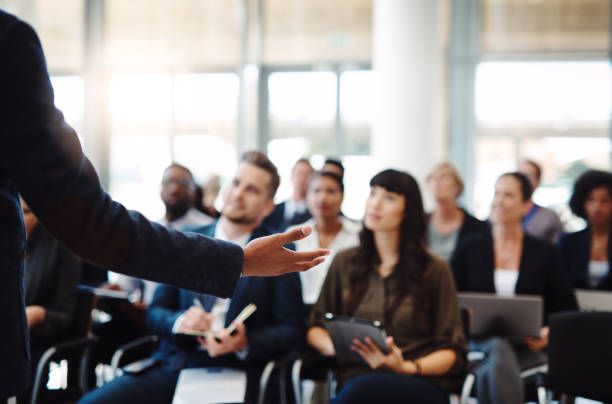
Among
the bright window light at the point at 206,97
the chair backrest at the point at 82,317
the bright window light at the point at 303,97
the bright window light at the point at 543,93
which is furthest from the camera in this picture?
the bright window light at the point at 206,97

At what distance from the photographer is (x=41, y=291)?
309 cm

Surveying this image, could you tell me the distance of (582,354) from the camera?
8.62 ft

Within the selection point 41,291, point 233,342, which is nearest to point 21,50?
point 233,342

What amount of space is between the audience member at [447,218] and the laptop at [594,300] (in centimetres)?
104

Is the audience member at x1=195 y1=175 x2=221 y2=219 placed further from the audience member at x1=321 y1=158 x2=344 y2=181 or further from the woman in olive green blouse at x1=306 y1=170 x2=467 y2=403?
the woman in olive green blouse at x1=306 y1=170 x2=467 y2=403

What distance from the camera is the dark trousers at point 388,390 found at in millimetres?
2637

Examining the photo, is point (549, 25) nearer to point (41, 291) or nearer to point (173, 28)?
point (173, 28)

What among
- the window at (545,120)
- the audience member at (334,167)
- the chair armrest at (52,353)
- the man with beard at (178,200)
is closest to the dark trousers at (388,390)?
the chair armrest at (52,353)

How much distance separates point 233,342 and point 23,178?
73.0 inches

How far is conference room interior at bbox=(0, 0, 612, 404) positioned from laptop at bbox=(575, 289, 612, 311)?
4464 mm

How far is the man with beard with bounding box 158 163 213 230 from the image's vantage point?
Answer: 4.64 m

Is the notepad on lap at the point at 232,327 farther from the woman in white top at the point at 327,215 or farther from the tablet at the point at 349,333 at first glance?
the woman in white top at the point at 327,215

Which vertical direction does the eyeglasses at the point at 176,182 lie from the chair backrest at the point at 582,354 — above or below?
above

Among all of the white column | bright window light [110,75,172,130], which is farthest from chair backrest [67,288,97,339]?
bright window light [110,75,172,130]
